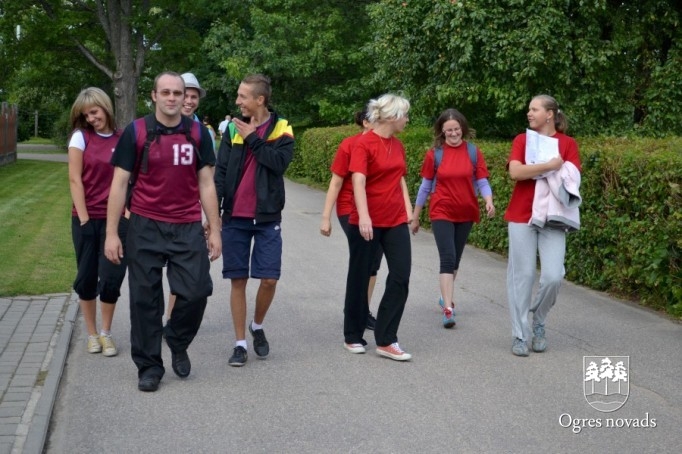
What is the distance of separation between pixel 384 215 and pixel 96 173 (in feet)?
6.62

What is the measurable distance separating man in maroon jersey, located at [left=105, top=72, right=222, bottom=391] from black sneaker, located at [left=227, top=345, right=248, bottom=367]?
59 cm

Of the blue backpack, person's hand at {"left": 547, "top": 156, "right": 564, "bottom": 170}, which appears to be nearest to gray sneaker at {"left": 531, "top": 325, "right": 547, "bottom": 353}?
person's hand at {"left": 547, "top": 156, "right": 564, "bottom": 170}

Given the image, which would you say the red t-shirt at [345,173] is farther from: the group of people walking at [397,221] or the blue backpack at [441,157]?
the blue backpack at [441,157]

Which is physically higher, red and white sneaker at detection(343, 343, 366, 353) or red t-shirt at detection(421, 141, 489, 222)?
red t-shirt at detection(421, 141, 489, 222)

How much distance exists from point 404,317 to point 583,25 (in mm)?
9656

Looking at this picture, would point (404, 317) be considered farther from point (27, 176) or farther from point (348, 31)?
point (348, 31)

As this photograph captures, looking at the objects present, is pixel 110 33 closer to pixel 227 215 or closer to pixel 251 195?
pixel 227 215

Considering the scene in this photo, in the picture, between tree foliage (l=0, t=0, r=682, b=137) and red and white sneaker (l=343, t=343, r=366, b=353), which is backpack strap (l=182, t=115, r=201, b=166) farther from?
tree foliage (l=0, t=0, r=682, b=137)

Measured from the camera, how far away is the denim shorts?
705 centimetres

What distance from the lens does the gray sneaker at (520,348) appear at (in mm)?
7320

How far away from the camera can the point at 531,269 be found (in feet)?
24.4

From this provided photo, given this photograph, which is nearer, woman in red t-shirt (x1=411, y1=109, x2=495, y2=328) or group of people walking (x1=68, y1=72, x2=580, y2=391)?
group of people walking (x1=68, y1=72, x2=580, y2=391)

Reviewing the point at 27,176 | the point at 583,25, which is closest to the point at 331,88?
the point at 27,176

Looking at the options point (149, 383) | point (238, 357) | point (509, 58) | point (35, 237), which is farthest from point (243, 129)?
point (509, 58)
